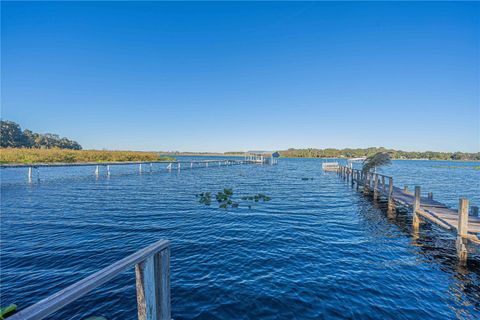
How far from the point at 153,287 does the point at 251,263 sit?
5326 millimetres

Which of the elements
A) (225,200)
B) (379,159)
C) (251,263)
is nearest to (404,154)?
(379,159)

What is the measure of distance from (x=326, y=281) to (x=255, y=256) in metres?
2.57

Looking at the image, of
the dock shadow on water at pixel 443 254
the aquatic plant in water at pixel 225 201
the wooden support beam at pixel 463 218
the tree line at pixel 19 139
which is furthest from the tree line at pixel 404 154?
the tree line at pixel 19 139

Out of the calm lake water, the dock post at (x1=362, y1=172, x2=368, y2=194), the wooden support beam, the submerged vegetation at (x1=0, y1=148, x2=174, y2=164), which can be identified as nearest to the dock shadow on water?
the calm lake water

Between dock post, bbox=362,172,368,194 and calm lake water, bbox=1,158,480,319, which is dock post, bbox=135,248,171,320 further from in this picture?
dock post, bbox=362,172,368,194

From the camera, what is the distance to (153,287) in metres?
2.99

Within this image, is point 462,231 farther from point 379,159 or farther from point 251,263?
point 379,159

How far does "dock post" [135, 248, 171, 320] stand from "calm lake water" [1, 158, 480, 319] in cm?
245

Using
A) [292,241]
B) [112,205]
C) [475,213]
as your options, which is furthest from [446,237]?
[112,205]

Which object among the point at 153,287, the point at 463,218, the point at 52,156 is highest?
the point at 52,156

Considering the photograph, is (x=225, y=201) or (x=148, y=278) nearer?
(x=148, y=278)

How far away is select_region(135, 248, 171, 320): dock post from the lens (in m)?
2.82

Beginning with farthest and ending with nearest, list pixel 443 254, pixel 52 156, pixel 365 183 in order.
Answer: pixel 52 156
pixel 365 183
pixel 443 254

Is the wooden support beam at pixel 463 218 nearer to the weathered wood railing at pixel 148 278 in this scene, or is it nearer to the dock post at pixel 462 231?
the dock post at pixel 462 231
